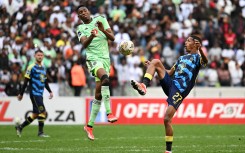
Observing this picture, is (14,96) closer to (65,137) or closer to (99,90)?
(65,137)

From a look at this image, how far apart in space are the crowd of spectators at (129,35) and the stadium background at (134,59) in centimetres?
4

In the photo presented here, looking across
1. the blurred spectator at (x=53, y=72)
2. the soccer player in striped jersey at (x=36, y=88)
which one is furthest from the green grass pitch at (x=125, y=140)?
the blurred spectator at (x=53, y=72)

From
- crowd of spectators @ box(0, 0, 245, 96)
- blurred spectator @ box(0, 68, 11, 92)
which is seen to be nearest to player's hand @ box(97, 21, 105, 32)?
crowd of spectators @ box(0, 0, 245, 96)

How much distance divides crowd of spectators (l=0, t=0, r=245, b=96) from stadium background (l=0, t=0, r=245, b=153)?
4cm

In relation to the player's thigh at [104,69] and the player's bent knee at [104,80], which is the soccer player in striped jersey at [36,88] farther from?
the player's bent knee at [104,80]

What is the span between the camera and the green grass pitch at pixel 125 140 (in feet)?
51.4

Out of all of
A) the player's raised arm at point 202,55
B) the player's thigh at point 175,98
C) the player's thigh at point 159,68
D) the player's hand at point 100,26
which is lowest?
the player's thigh at point 175,98

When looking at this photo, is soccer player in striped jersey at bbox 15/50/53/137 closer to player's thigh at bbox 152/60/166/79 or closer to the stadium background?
the stadium background

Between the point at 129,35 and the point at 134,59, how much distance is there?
1.81m

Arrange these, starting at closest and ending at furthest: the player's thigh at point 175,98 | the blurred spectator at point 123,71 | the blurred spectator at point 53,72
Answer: the player's thigh at point 175,98
the blurred spectator at point 53,72
the blurred spectator at point 123,71

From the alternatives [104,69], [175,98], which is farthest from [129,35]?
[175,98]

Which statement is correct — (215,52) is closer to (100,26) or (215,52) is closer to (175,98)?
(100,26)

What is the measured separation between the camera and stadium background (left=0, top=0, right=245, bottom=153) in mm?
25998

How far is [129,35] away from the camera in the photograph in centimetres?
3153
